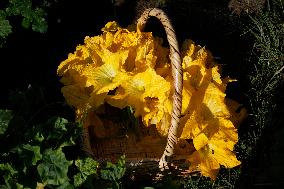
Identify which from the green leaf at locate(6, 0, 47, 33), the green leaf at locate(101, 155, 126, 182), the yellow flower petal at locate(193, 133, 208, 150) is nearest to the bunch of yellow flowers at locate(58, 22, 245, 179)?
the yellow flower petal at locate(193, 133, 208, 150)

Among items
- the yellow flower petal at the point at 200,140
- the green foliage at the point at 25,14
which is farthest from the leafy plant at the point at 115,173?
the green foliage at the point at 25,14

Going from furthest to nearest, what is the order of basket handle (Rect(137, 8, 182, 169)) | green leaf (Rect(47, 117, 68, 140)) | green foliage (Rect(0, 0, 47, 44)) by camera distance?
green foliage (Rect(0, 0, 47, 44)) → basket handle (Rect(137, 8, 182, 169)) → green leaf (Rect(47, 117, 68, 140))

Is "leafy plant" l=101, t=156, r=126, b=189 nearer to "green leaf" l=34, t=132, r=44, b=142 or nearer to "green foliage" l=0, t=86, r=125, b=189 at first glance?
"green foliage" l=0, t=86, r=125, b=189

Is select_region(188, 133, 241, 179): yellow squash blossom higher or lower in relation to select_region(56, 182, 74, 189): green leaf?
higher

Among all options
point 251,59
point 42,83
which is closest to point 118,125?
point 42,83

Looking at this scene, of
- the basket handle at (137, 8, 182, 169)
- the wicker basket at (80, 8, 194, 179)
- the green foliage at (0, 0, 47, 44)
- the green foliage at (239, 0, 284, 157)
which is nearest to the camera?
the basket handle at (137, 8, 182, 169)

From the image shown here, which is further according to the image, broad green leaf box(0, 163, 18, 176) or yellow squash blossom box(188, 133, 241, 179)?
yellow squash blossom box(188, 133, 241, 179)

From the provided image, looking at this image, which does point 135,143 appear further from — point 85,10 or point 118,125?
point 85,10
